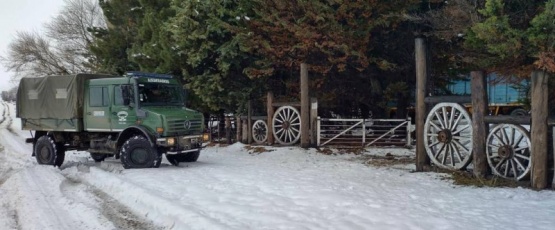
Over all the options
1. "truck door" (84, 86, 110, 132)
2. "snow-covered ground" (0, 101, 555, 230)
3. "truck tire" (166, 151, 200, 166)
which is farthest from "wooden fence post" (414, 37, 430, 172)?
"truck door" (84, 86, 110, 132)

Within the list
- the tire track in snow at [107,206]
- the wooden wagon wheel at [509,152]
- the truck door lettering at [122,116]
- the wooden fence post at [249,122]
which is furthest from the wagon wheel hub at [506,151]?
the wooden fence post at [249,122]

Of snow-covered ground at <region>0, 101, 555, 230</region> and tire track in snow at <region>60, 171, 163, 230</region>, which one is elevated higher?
snow-covered ground at <region>0, 101, 555, 230</region>

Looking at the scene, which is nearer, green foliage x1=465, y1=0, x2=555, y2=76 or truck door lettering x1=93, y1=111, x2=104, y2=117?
green foliage x1=465, y1=0, x2=555, y2=76

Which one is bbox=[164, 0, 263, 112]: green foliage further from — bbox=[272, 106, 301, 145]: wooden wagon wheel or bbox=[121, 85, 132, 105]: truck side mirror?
bbox=[121, 85, 132, 105]: truck side mirror

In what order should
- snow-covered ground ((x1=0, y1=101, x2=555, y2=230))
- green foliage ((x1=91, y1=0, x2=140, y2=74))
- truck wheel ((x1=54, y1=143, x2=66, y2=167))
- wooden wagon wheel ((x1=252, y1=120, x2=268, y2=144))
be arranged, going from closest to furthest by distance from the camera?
snow-covered ground ((x1=0, y1=101, x2=555, y2=230)) < truck wheel ((x1=54, y1=143, x2=66, y2=167)) < wooden wagon wheel ((x1=252, y1=120, x2=268, y2=144)) < green foliage ((x1=91, y1=0, x2=140, y2=74))

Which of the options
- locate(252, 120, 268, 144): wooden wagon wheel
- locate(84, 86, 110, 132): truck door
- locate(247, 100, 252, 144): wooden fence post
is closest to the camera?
locate(84, 86, 110, 132): truck door

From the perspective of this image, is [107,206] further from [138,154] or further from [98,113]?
[98,113]

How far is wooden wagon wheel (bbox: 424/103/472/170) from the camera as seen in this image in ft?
32.5

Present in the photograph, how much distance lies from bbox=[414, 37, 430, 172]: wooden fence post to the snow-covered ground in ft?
1.45

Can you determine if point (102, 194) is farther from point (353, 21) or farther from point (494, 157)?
point (353, 21)

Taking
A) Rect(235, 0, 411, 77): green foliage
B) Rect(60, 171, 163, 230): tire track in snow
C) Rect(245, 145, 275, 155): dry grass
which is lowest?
Rect(60, 171, 163, 230): tire track in snow

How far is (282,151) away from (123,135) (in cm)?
559

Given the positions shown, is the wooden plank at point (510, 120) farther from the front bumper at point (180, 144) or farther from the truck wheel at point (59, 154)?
the truck wheel at point (59, 154)

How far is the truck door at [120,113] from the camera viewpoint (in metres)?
11.6
